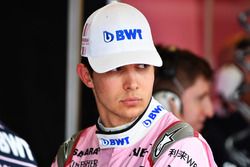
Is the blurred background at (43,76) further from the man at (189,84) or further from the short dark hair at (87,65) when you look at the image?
the short dark hair at (87,65)

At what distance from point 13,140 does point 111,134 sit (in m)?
0.60

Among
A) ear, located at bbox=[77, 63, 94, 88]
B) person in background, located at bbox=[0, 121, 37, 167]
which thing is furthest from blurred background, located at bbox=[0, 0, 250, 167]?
person in background, located at bbox=[0, 121, 37, 167]

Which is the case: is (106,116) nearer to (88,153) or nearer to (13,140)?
(88,153)

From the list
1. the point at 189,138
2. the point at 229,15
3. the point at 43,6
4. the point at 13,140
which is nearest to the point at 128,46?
the point at 189,138

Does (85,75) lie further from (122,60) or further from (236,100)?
(236,100)

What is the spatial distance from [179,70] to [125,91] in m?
1.06

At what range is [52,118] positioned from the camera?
4023 mm

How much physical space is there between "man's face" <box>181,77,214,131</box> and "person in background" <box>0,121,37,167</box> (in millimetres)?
1497

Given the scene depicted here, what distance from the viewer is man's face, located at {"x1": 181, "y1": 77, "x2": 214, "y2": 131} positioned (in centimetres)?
341

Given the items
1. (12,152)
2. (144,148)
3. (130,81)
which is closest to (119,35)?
(130,81)

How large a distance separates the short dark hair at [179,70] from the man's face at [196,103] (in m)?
0.02

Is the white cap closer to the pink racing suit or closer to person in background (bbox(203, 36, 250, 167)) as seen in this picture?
the pink racing suit

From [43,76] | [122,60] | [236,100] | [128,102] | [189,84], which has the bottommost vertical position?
[236,100]

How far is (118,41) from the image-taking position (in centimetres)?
248
